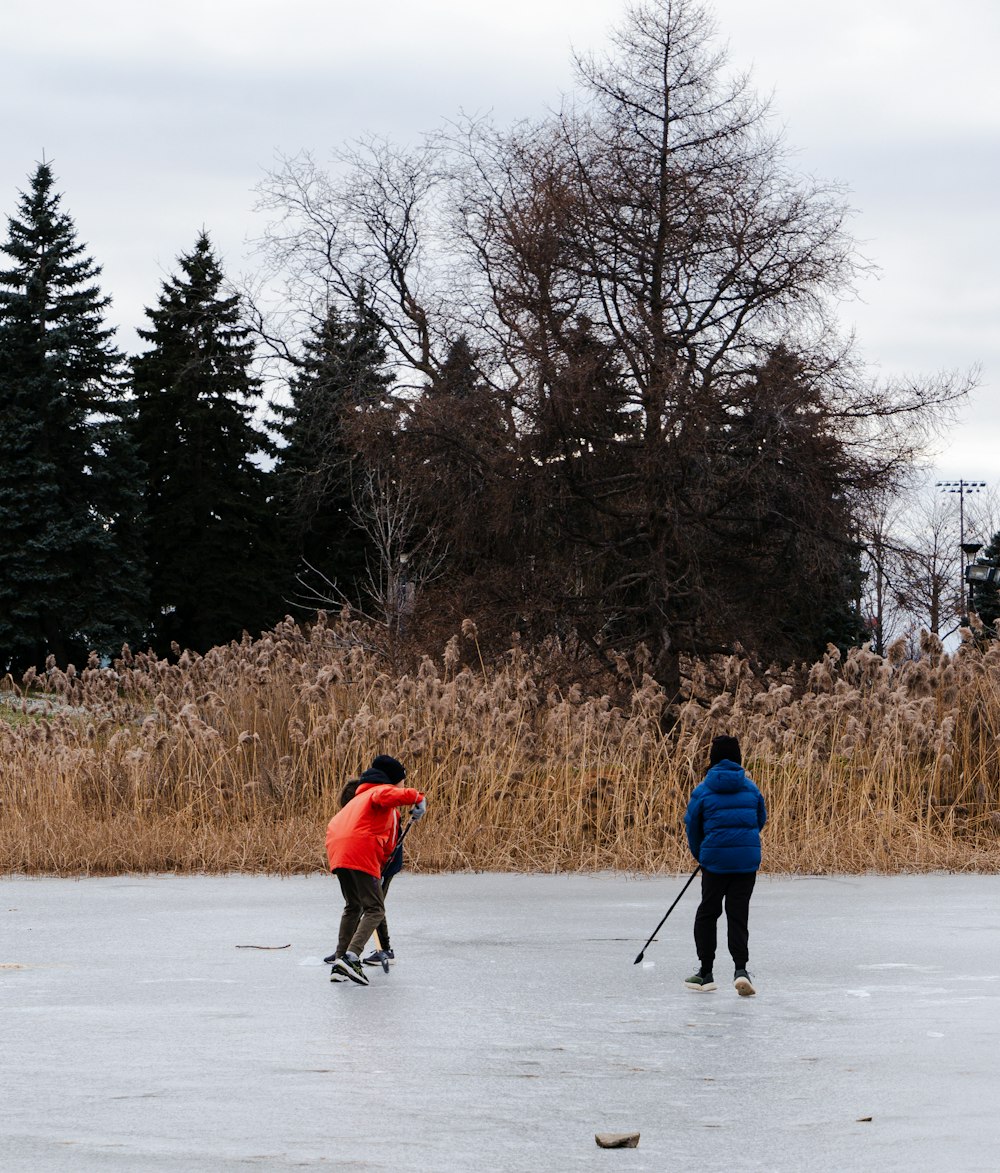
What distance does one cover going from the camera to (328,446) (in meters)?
39.7

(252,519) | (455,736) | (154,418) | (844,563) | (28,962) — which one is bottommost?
(28,962)

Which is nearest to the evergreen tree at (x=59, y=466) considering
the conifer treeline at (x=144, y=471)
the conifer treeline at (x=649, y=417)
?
the conifer treeline at (x=144, y=471)

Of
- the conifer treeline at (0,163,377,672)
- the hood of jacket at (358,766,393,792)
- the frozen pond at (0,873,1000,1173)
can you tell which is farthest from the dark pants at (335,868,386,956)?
the conifer treeline at (0,163,377,672)

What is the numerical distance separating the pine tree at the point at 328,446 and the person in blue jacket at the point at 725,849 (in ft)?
62.6

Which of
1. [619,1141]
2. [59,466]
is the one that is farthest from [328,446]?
[619,1141]

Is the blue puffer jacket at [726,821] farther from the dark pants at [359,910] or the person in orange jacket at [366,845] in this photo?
the dark pants at [359,910]

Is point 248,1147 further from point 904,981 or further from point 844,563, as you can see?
point 844,563

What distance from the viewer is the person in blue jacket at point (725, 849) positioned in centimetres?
816

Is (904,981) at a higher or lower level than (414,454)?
lower

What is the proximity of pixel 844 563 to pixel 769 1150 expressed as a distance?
13690 millimetres

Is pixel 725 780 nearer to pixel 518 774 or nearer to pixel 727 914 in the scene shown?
pixel 727 914

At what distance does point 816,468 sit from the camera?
17438 mm

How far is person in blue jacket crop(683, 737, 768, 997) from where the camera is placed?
816cm

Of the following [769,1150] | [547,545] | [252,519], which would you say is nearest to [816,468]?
[547,545]
